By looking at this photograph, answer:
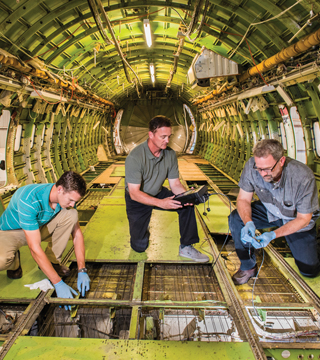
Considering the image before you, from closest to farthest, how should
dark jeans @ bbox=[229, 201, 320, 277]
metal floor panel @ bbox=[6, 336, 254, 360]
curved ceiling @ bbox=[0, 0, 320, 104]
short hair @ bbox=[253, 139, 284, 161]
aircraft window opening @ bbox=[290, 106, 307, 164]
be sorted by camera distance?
metal floor panel @ bbox=[6, 336, 254, 360], short hair @ bbox=[253, 139, 284, 161], dark jeans @ bbox=[229, 201, 320, 277], curved ceiling @ bbox=[0, 0, 320, 104], aircraft window opening @ bbox=[290, 106, 307, 164]

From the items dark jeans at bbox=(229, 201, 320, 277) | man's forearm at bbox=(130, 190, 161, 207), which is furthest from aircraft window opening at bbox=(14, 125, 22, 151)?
dark jeans at bbox=(229, 201, 320, 277)

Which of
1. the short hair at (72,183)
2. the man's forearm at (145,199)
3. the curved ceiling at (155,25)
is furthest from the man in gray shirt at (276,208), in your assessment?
the curved ceiling at (155,25)

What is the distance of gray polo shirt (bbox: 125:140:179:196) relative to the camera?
9.34 feet

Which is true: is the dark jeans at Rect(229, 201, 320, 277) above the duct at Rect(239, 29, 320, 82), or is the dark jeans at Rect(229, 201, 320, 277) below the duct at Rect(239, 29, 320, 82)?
below

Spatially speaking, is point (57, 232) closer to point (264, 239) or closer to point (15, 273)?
point (15, 273)

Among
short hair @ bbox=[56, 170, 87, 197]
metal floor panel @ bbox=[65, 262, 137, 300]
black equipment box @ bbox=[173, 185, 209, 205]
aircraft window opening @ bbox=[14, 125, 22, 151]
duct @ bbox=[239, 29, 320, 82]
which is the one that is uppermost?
duct @ bbox=[239, 29, 320, 82]

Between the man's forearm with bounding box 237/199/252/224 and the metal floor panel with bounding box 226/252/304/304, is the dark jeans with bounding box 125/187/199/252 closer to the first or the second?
the man's forearm with bounding box 237/199/252/224

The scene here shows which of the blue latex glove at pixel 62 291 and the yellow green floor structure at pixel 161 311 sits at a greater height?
the blue latex glove at pixel 62 291

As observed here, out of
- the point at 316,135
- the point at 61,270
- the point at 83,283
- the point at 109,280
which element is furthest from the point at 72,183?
the point at 316,135

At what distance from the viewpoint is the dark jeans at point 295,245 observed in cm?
253

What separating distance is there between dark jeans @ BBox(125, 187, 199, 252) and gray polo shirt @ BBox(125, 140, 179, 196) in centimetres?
23

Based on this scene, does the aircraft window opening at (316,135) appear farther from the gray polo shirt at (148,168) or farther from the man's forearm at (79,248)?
the man's forearm at (79,248)

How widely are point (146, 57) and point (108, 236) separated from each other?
6994 mm

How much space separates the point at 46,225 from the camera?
2.64m
